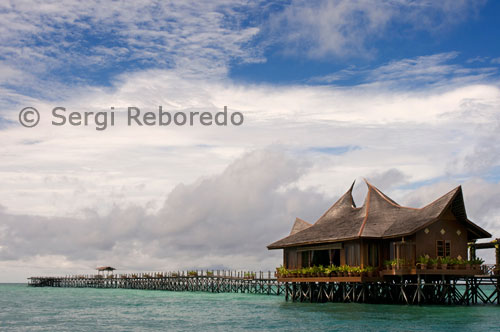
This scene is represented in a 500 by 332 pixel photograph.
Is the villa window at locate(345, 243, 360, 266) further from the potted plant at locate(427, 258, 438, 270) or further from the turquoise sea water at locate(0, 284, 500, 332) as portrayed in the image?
the potted plant at locate(427, 258, 438, 270)

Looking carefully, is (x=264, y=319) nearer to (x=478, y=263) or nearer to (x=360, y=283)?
(x=360, y=283)

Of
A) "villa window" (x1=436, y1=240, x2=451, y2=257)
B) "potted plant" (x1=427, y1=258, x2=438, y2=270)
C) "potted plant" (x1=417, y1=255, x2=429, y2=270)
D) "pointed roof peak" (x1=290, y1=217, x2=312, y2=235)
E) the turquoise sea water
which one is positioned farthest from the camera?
"pointed roof peak" (x1=290, y1=217, x2=312, y2=235)

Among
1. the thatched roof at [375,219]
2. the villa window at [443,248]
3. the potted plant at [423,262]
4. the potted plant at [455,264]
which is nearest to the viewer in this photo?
the potted plant at [423,262]

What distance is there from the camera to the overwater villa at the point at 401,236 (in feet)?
130

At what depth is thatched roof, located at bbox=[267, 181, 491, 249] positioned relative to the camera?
4016 cm

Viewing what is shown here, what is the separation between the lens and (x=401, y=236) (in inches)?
1563

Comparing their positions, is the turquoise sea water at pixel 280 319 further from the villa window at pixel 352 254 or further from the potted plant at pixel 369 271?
the villa window at pixel 352 254

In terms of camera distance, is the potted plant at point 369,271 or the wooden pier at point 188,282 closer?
the potted plant at point 369,271

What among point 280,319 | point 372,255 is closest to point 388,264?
point 372,255

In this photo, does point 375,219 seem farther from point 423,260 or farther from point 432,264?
point 432,264

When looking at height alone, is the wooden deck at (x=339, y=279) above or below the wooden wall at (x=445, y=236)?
below

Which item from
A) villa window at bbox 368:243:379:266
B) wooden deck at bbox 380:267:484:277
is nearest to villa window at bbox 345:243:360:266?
villa window at bbox 368:243:379:266

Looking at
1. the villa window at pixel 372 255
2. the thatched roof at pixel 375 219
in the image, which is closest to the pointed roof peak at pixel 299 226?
the thatched roof at pixel 375 219

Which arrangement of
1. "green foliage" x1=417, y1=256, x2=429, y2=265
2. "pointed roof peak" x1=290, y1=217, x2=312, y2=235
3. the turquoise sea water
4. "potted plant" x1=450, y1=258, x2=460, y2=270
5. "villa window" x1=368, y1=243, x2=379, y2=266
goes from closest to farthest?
the turquoise sea water < "green foliage" x1=417, y1=256, x2=429, y2=265 < "potted plant" x1=450, y1=258, x2=460, y2=270 < "villa window" x1=368, y1=243, x2=379, y2=266 < "pointed roof peak" x1=290, y1=217, x2=312, y2=235
